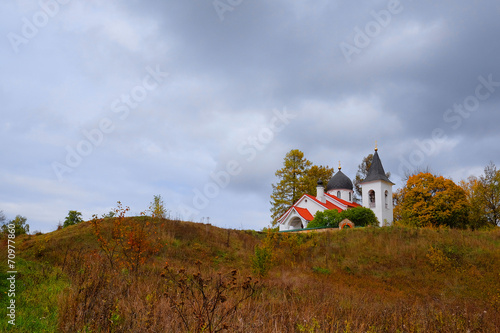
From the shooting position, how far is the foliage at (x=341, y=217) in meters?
33.7

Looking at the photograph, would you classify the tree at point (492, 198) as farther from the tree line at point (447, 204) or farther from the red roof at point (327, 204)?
the red roof at point (327, 204)

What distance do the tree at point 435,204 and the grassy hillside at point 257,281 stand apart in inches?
471

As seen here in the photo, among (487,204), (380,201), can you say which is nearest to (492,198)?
(487,204)

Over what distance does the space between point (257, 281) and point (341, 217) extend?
30068mm

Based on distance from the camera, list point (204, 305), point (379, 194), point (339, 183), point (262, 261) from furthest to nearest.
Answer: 1. point (339, 183)
2. point (379, 194)
3. point (262, 261)
4. point (204, 305)

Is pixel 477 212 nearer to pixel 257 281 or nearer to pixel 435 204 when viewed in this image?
pixel 435 204

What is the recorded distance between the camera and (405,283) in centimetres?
1444

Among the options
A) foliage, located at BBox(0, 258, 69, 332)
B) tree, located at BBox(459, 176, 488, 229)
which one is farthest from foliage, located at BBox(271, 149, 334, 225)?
foliage, located at BBox(0, 258, 69, 332)

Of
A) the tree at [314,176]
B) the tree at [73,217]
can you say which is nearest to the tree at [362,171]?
the tree at [314,176]

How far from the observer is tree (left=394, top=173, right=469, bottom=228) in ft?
106

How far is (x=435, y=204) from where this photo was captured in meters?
32.6

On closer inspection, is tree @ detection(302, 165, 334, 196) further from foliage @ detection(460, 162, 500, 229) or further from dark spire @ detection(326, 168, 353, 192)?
foliage @ detection(460, 162, 500, 229)

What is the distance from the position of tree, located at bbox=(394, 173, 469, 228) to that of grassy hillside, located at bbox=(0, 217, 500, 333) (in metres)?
12.0

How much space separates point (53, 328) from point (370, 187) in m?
41.7
